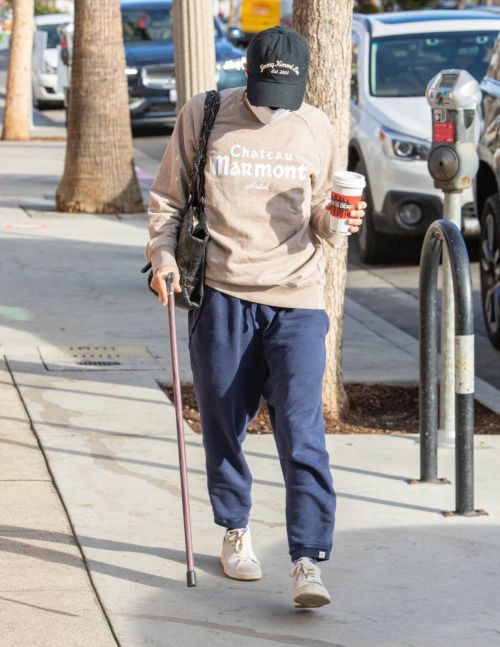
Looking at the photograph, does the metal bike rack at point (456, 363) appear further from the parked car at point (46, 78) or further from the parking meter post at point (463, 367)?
the parked car at point (46, 78)

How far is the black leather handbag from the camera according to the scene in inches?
177


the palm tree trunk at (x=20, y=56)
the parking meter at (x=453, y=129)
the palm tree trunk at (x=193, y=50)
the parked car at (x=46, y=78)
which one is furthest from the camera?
the parked car at (x=46, y=78)

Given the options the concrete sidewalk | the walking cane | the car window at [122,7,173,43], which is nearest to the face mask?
the walking cane

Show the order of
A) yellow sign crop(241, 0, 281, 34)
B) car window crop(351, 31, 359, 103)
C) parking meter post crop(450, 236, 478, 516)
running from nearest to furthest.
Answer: parking meter post crop(450, 236, 478, 516) < car window crop(351, 31, 359, 103) < yellow sign crop(241, 0, 281, 34)

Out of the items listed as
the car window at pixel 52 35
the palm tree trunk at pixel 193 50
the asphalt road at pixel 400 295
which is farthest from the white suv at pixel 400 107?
the car window at pixel 52 35

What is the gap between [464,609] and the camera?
4.47m

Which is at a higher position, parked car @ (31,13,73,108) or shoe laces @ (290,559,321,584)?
shoe laces @ (290,559,321,584)

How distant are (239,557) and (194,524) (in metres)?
0.56

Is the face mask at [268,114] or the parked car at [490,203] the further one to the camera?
the parked car at [490,203]

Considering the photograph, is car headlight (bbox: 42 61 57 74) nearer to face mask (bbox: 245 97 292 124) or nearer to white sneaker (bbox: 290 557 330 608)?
face mask (bbox: 245 97 292 124)

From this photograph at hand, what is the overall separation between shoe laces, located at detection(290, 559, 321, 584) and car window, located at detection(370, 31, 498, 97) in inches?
315

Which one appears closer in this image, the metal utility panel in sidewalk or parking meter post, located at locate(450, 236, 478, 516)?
parking meter post, located at locate(450, 236, 478, 516)

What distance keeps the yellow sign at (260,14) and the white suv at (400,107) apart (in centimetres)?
2292

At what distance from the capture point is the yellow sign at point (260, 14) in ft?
117
